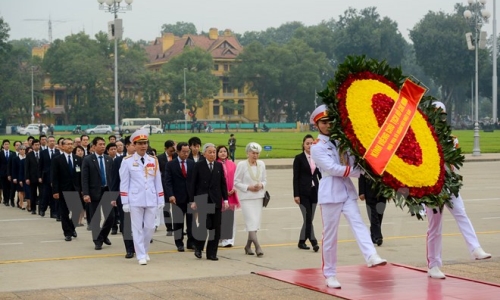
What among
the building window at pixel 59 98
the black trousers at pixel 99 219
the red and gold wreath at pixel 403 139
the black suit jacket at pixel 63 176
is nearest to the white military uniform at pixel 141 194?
the black trousers at pixel 99 219

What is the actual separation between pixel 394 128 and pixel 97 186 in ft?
22.7

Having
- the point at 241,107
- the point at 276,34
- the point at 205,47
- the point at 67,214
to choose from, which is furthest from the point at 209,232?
the point at 276,34

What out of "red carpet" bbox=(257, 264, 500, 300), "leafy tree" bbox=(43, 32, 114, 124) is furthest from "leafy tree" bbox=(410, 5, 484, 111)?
"red carpet" bbox=(257, 264, 500, 300)

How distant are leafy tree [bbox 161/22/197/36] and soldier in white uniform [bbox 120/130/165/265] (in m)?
183

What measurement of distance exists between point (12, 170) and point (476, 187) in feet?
40.6

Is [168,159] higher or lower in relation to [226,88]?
lower

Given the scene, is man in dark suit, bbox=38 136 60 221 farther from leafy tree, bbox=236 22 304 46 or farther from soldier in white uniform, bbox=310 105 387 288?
leafy tree, bbox=236 22 304 46

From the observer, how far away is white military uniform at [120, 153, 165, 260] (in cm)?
1265

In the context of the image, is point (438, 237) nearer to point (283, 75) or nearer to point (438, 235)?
point (438, 235)

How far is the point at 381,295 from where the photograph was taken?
366 inches

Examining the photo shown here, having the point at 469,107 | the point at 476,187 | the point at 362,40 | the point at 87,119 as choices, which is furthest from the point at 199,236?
the point at 469,107

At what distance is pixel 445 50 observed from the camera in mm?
110875

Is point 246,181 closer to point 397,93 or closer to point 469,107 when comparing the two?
point 397,93

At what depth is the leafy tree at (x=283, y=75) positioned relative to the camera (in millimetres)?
120500
